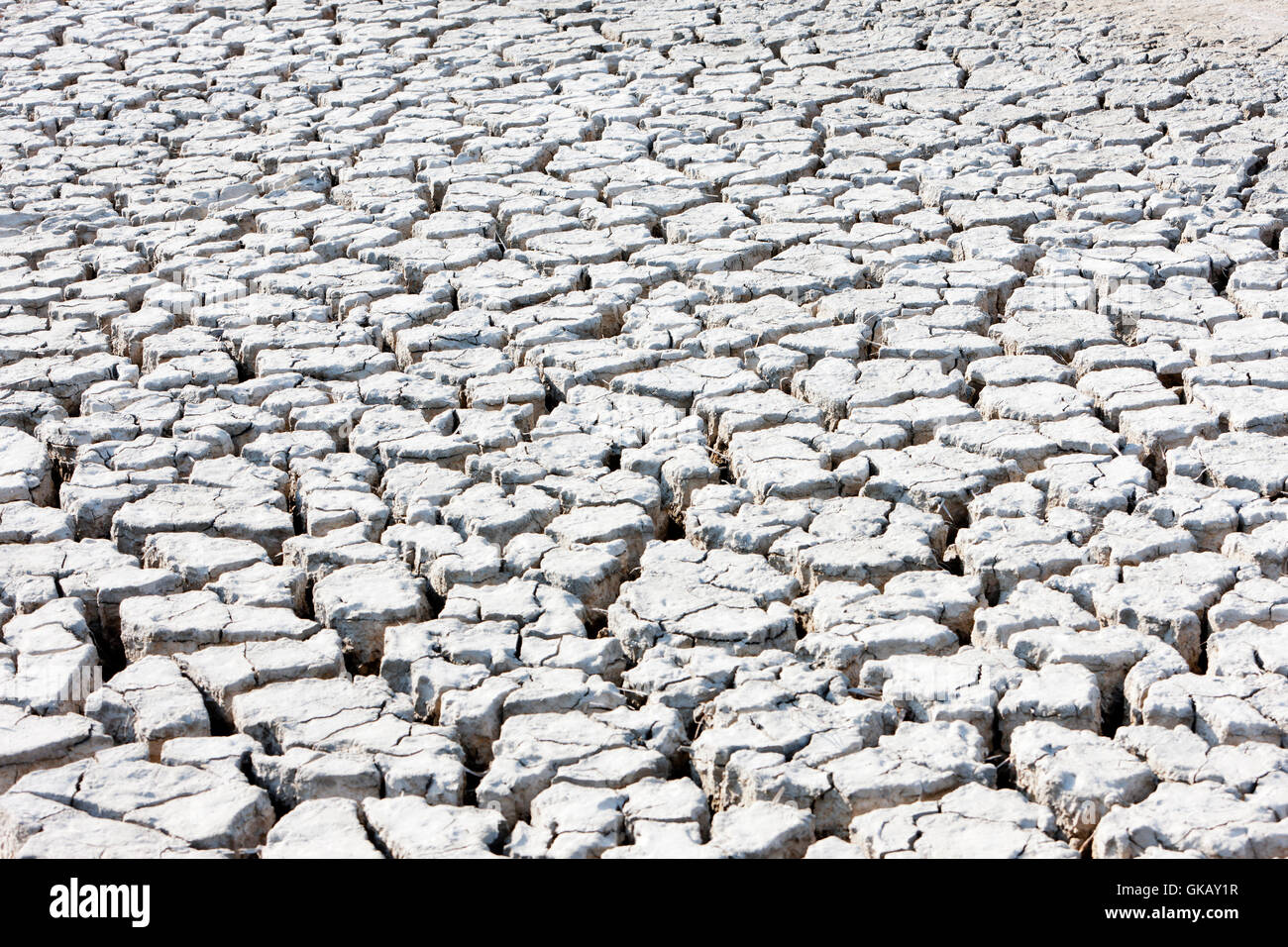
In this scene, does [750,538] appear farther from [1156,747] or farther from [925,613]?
[1156,747]

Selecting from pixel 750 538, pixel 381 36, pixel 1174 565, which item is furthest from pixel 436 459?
pixel 381 36

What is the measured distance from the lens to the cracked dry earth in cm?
222

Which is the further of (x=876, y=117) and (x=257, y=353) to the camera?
(x=876, y=117)

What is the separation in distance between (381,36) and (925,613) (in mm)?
4772

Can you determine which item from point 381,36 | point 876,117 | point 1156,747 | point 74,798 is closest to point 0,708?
point 74,798

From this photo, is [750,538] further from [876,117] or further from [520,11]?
[520,11]

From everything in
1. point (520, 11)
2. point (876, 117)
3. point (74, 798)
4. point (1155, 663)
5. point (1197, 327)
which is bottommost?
point (74, 798)

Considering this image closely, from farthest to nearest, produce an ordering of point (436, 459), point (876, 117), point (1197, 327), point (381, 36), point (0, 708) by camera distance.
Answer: point (381, 36) → point (876, 117) → point (1197, 327) → point (436, 459) → point (0, 708)

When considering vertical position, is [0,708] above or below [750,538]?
below

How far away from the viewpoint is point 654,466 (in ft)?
10.3

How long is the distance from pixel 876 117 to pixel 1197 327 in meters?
1.96

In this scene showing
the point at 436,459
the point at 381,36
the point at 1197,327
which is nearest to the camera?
the point at 436,459

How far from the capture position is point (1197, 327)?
3637mm

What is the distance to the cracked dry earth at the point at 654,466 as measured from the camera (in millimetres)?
2225
